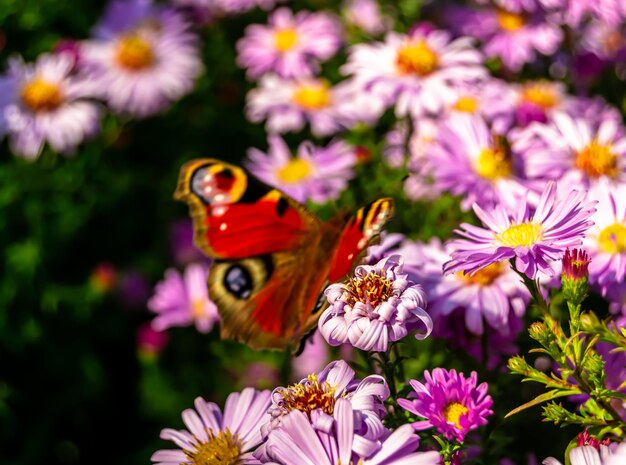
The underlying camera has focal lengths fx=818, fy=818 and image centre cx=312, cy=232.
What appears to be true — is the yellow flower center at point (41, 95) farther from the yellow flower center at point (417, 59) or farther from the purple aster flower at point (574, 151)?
the purple aster flower at point (574, 151)

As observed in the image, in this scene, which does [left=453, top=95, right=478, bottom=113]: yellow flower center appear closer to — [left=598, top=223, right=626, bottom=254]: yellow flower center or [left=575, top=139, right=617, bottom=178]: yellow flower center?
[left=575, top=139, right=617, bottom=178]: yellow flower center

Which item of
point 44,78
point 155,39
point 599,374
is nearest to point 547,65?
point 155,39

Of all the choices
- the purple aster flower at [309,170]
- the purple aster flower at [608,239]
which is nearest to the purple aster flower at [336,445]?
the purple aster flower at [608,239]

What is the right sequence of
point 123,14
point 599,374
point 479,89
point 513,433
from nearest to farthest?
1. point 599,374
2. point 513,433
3. point 479,89
4. point 123,14

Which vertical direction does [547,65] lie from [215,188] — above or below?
below

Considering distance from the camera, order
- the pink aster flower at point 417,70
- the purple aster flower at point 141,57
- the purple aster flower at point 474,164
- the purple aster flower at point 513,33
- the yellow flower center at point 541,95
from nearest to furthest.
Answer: the purple aster flower at point 474,164 < the pink aster flower at point 417,70 < the yellow flower center at point 541,95 < the purple aster flower at point 513,33 < the purple aster flower at point 141,57

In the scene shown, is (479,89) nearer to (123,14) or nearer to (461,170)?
(461,170)
